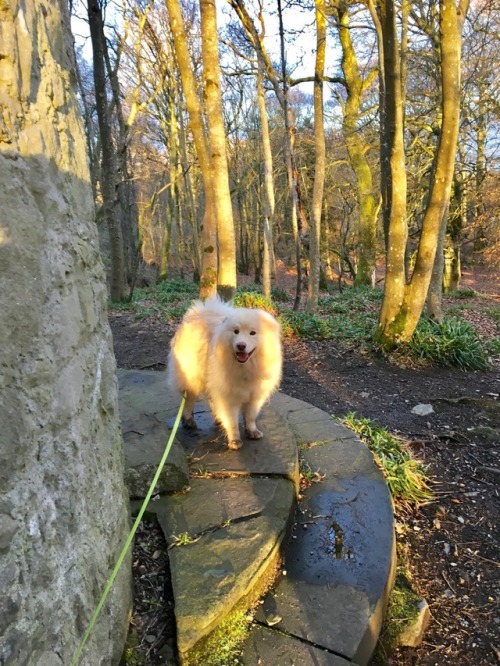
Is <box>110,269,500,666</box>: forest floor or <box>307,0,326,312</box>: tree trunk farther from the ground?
<box>307,0,326,312</box>: tree trunk

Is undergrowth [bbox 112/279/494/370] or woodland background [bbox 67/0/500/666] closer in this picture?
woodland background [bbox 67/0/500/666]

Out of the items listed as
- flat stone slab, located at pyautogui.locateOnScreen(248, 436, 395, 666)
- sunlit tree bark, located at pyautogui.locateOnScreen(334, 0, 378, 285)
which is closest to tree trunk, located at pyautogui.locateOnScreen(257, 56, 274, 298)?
sunlit tree bark, located at pyautogui.locateOnScreen(334, 0, 378, 285)

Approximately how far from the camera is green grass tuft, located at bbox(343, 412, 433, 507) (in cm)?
354

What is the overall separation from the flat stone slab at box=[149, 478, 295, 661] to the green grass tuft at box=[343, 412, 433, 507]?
1.22 m

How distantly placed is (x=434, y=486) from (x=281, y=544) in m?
1.96

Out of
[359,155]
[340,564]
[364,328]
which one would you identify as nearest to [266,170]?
[359,155]

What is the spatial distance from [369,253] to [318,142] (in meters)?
7.11

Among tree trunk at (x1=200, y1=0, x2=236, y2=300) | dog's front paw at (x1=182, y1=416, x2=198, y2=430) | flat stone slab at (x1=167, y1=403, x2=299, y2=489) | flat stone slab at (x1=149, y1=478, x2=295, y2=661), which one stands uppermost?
tree trunk at (x1=200, y1=0, x2=236, y2=300)

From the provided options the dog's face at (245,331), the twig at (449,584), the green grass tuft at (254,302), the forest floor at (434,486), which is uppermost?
the dog's face at (245,331)

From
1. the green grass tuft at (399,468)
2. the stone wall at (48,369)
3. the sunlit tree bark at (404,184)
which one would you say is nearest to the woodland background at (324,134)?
the sunlit tree bark at (404,184)

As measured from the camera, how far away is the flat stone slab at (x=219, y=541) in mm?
1885

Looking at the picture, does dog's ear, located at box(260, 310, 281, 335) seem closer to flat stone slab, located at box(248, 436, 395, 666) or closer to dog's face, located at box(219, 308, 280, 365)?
dog's face, located at box(219, 308, 280, 365)

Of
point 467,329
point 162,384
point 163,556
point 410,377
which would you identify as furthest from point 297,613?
point 467,329

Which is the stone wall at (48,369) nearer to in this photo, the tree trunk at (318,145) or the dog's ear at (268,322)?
the dog's ear at (268,322)
